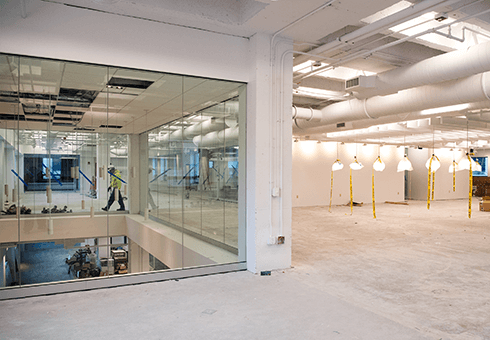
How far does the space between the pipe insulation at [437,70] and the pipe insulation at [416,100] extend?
3.04ft

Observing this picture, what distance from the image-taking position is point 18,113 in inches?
173

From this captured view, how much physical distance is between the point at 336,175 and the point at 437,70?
40.0 feet

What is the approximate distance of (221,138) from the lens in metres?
5.95

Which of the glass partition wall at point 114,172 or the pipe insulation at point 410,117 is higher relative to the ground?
the pipe insulation at point 410,117

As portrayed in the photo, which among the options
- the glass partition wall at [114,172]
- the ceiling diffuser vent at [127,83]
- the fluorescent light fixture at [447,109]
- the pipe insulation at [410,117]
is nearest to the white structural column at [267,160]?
the glass partition wall at [114,172]

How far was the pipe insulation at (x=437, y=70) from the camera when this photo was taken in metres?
5.39

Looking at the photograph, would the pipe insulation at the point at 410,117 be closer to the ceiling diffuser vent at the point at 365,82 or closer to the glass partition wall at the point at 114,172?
the ceiling diffuser vent at the point at 365,82

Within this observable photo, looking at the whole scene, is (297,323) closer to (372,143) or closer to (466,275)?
(466,275)

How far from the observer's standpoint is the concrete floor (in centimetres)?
338

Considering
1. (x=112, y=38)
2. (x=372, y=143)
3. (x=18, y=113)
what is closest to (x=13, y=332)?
(x=18, y=113)

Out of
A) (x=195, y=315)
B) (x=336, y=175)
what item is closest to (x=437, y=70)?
(x=195, y=315)

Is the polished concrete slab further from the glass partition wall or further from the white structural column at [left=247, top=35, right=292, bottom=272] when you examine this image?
the white structural column at [left=247, top=35, right=292, bottom=272]

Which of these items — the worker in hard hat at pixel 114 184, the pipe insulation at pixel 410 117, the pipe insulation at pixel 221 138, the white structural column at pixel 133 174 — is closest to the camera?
the worker in hard hat at pixel 114 184

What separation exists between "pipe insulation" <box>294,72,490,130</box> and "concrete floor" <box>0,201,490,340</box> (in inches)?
118
